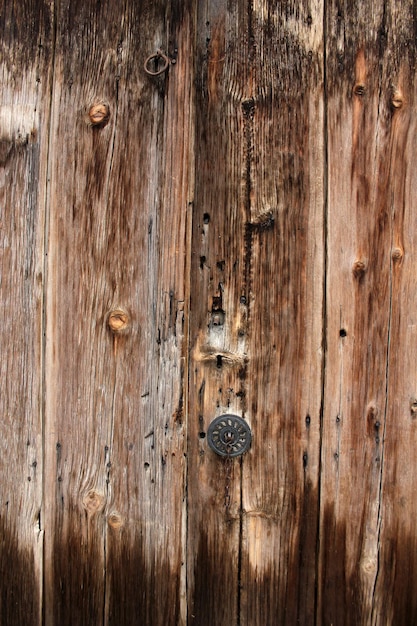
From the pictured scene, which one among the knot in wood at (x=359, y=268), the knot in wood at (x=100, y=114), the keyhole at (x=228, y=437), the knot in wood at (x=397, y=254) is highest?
the knot in wood at (x=100, y=114)

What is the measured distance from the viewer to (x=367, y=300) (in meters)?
1.15

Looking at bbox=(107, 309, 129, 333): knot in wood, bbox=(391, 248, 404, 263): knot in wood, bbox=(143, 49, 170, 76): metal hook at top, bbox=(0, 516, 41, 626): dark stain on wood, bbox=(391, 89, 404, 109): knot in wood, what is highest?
bbox=(143, 49, 170, 76): metal hook at top

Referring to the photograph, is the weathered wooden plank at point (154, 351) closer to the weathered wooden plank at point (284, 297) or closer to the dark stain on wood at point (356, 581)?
the weathered wooden plank at point (284, 297)

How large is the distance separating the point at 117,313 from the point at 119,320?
2cm

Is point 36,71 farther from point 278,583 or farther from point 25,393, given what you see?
point 278,583

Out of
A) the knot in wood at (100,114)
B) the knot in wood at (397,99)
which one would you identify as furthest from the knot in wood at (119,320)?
the knot in wood at (397,99)

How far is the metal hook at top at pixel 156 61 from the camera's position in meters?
1.13

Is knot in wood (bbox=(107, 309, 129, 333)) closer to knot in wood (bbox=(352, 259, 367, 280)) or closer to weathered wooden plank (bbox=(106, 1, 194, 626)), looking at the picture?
weathered wooden plank (bbox=(106, 1, 194, 626))

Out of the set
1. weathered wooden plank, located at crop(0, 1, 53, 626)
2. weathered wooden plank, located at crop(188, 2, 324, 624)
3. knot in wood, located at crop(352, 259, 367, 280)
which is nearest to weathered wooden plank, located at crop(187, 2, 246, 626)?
weathered wooden plank, located at crop(188, 2, 324, 624)

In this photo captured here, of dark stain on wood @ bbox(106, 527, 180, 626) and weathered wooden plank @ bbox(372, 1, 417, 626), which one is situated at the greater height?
weathered wooden plank @ bbox(372, 1, 417, 626)

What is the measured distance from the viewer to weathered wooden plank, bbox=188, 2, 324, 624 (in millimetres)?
1143

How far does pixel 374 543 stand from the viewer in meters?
1.17

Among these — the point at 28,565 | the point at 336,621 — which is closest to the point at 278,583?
the point at 336,621

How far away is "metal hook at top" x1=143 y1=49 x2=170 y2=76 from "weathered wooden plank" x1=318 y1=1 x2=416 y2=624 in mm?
394
